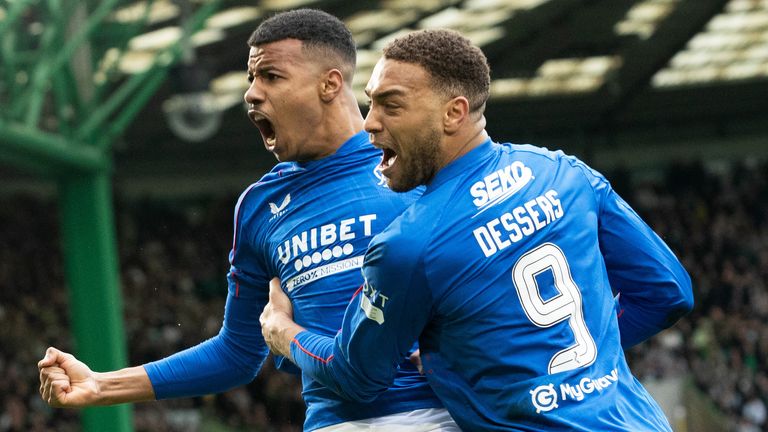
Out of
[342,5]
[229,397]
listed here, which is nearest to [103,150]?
[229,397]

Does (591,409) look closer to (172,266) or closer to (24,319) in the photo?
(24,319)

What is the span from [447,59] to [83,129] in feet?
37.6

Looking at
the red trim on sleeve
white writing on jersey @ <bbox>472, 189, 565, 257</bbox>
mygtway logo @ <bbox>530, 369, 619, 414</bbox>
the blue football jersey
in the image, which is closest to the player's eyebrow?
the blue football jersey

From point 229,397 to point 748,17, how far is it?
11476 mm

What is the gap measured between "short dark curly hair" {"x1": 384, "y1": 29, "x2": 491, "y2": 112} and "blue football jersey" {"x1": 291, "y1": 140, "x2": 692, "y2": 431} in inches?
6.2

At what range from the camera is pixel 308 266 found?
343cm

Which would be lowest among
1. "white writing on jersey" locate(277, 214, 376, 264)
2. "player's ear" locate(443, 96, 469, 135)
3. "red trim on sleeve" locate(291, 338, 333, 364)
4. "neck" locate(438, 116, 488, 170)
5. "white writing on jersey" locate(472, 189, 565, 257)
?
"red trim on sleeve" locate(291, 338, 333, 364)

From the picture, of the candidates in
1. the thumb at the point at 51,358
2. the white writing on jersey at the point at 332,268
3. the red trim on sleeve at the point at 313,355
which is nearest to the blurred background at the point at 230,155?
the thumb at the point at 51,358

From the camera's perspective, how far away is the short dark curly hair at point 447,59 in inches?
114

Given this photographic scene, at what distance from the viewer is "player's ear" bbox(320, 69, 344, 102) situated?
361 cm

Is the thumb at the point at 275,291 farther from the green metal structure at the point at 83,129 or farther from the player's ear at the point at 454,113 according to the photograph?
Result: the green metal structure at the point at 83,129

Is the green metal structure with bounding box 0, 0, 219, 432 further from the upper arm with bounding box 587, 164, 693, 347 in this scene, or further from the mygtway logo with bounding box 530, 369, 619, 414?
the mygtway logo with bounding box 530, 369, 619, 414

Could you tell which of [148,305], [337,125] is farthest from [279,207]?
[148,305]

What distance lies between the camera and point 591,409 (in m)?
2.79
